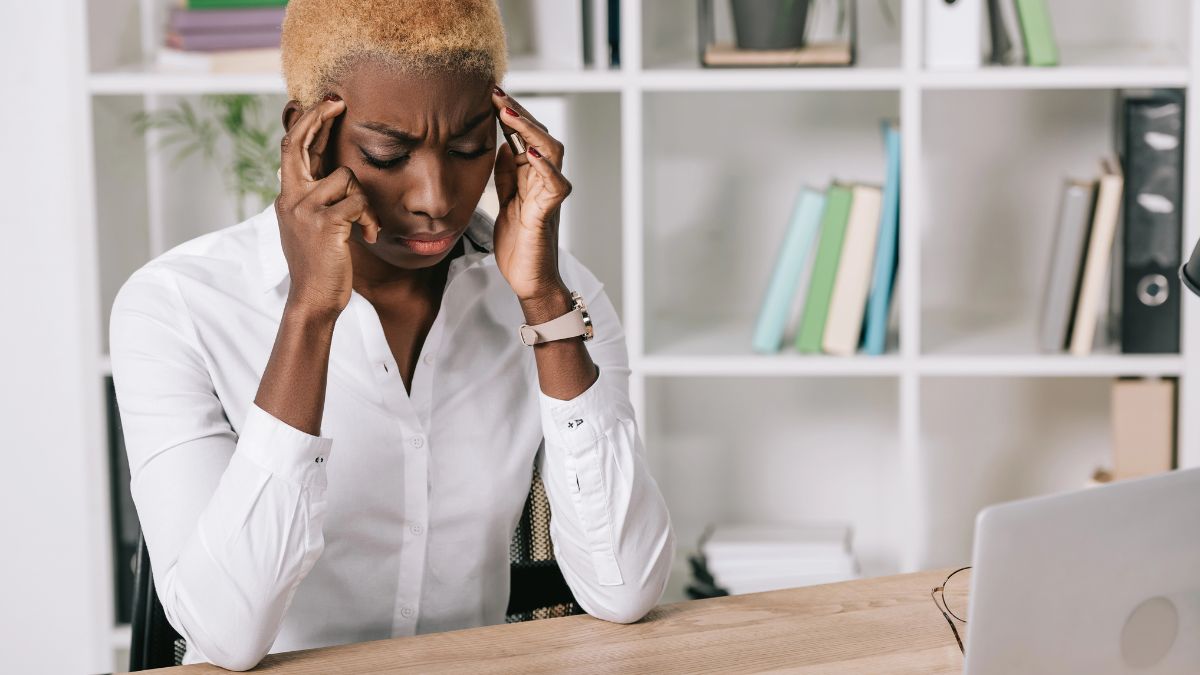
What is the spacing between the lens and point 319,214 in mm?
1223

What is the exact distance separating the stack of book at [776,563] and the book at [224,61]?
114 cm

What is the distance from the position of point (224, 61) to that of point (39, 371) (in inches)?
29.9

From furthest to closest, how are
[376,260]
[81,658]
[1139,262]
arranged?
[81,658], [1139,262], [376,260]

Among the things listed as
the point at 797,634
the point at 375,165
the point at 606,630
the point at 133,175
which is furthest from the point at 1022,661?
the point at 133,175

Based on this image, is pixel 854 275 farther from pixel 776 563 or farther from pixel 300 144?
pixel 300 144

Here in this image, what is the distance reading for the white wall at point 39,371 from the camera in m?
2.43

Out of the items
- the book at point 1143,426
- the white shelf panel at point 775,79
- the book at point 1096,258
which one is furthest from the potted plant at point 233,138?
the book at point 1143,426

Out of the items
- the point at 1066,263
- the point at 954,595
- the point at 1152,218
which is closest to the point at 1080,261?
the point at 1066,263

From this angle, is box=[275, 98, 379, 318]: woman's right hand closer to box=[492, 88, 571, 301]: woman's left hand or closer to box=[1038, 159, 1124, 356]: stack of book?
box=[492, 88, 571, 301]: woman's left hand

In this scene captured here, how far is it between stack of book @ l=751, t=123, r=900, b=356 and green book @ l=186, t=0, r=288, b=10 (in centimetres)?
95

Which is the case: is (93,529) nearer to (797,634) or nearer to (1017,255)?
(797,634)

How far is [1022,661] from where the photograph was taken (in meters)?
0.94

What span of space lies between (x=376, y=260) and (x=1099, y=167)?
1.54 m

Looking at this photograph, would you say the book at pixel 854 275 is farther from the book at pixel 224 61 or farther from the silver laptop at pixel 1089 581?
the silver laptop at pixel 1089 581
